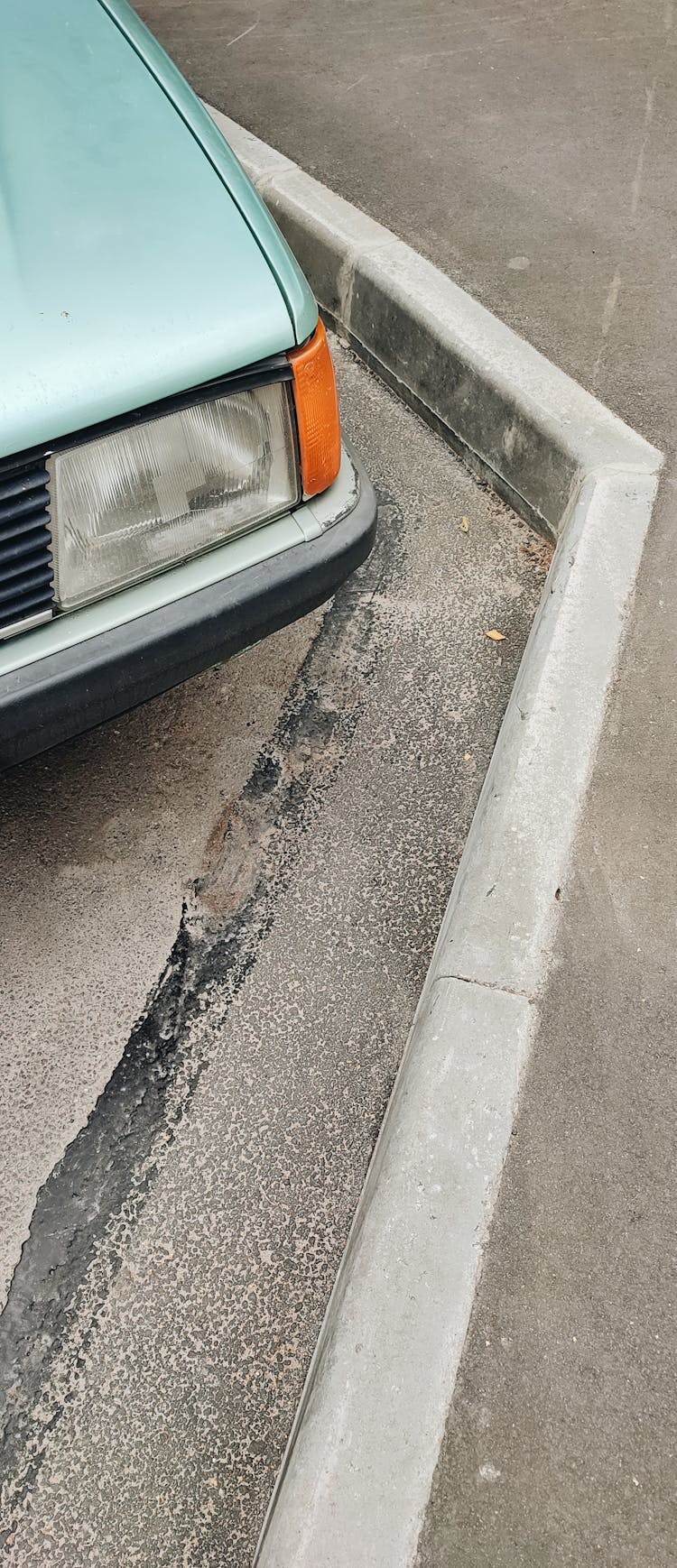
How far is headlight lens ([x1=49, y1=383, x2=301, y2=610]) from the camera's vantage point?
2.00m

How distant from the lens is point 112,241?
210 centimetres

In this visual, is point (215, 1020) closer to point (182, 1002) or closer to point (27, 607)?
point (182, 1002)

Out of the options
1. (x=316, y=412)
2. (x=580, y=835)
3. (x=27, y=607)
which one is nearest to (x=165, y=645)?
(x=27, y=607)

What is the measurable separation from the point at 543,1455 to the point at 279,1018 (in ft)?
3.06

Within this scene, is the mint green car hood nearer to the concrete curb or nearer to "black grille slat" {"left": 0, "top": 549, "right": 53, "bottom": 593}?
"black grille slat" {"left": 0, "top": 549, "right": 53, "bottom": 593}

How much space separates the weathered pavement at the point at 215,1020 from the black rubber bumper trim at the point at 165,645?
532mm

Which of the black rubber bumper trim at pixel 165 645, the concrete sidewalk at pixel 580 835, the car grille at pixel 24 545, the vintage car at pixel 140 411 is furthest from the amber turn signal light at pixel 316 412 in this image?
the concrete sidewalk at pixel 580 835

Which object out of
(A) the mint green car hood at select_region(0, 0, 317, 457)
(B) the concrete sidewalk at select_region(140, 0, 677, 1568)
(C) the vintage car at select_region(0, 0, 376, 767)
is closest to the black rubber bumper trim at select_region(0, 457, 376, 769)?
(C) the vintage car at select_region(0, 0, 376, 767)

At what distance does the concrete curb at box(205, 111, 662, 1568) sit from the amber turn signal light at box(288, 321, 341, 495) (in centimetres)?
73

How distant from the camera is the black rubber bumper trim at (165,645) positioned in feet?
6.70

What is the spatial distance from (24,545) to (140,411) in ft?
1.02

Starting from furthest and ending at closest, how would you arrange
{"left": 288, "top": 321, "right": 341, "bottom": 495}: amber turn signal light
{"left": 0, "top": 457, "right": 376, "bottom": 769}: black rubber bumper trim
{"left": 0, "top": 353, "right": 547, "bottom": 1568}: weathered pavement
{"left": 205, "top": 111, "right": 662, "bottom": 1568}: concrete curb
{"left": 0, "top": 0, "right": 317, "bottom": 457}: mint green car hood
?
{"left": 288, "top": 321, "right": 341, "bottom": 495}: amber turn signal light
{"left": 0, "top": 457, "right": 376, "bottom": 769}: black rubber bumper trim
{"left": 0, "top": 0, "right": 317, "bottom": 457}: mint green car hood
{"left": 0, "top": 353, "right": 547, "bottom": 1568}: weathered pavement
{"left": 205, "top": 111, "right": 662, "bottom": 1568}: concrete curb

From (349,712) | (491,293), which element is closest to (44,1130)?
(349,712)

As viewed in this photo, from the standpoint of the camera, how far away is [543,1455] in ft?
5.42
